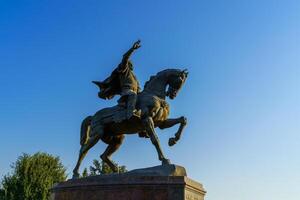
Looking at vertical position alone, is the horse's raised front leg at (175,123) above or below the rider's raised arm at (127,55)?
below

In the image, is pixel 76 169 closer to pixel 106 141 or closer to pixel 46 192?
pixel 106 141

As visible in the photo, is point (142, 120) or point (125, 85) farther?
point (125, 85)

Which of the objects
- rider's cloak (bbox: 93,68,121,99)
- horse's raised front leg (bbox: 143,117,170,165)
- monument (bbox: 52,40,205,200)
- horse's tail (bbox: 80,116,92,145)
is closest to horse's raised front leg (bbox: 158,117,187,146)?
monument (bbox: 52,40,205,200)

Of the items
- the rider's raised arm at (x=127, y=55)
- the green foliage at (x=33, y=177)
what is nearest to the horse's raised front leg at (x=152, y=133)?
the rider's raised arm at (x=127, y=55)

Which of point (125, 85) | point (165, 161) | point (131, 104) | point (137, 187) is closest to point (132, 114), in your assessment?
point (131, 104)

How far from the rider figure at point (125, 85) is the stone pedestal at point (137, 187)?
1689 mm

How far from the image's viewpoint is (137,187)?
8.46 m

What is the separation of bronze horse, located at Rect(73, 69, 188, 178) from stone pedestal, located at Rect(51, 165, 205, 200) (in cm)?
87

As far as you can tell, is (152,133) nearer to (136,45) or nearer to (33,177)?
(136,45)

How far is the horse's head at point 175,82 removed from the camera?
1041 centimetres

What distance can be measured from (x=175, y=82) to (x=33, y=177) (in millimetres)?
21896

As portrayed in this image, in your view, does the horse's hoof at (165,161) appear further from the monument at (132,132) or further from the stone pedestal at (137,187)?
the stone pedestal at (137,187)

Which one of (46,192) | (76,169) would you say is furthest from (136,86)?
(46,192)

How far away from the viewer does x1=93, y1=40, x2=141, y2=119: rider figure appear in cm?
993
